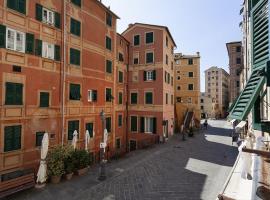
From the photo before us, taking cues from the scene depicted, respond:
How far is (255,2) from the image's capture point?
4.60 metres

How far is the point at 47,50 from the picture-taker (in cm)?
1661

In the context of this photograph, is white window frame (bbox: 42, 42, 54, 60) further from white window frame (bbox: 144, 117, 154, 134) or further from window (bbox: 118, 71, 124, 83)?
white window frame (bbox: 144, 117, 154, 134)

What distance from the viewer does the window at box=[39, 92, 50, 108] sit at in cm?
1599

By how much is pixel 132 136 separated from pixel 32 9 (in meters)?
20.0

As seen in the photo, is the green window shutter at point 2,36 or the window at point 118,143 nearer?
the green window shutter at point 2,36

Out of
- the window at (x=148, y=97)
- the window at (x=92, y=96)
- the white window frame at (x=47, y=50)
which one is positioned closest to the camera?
the white window frame at (x=47, y=50)

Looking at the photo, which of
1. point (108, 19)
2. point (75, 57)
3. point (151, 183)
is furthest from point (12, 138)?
point (108, 19)

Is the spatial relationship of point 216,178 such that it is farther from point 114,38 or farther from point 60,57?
point 114,38

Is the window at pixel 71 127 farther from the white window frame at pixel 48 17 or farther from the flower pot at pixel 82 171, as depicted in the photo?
the white window frame at pixel 48 17

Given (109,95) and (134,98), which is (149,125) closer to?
(134,98)

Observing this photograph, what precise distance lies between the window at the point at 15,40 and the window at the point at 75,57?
14.6ft

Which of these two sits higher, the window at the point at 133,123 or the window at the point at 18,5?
the window at the point at 18,5

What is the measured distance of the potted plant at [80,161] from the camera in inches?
597

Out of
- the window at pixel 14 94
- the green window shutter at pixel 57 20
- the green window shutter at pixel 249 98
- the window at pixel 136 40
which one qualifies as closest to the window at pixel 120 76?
the window at pixel 136 40
